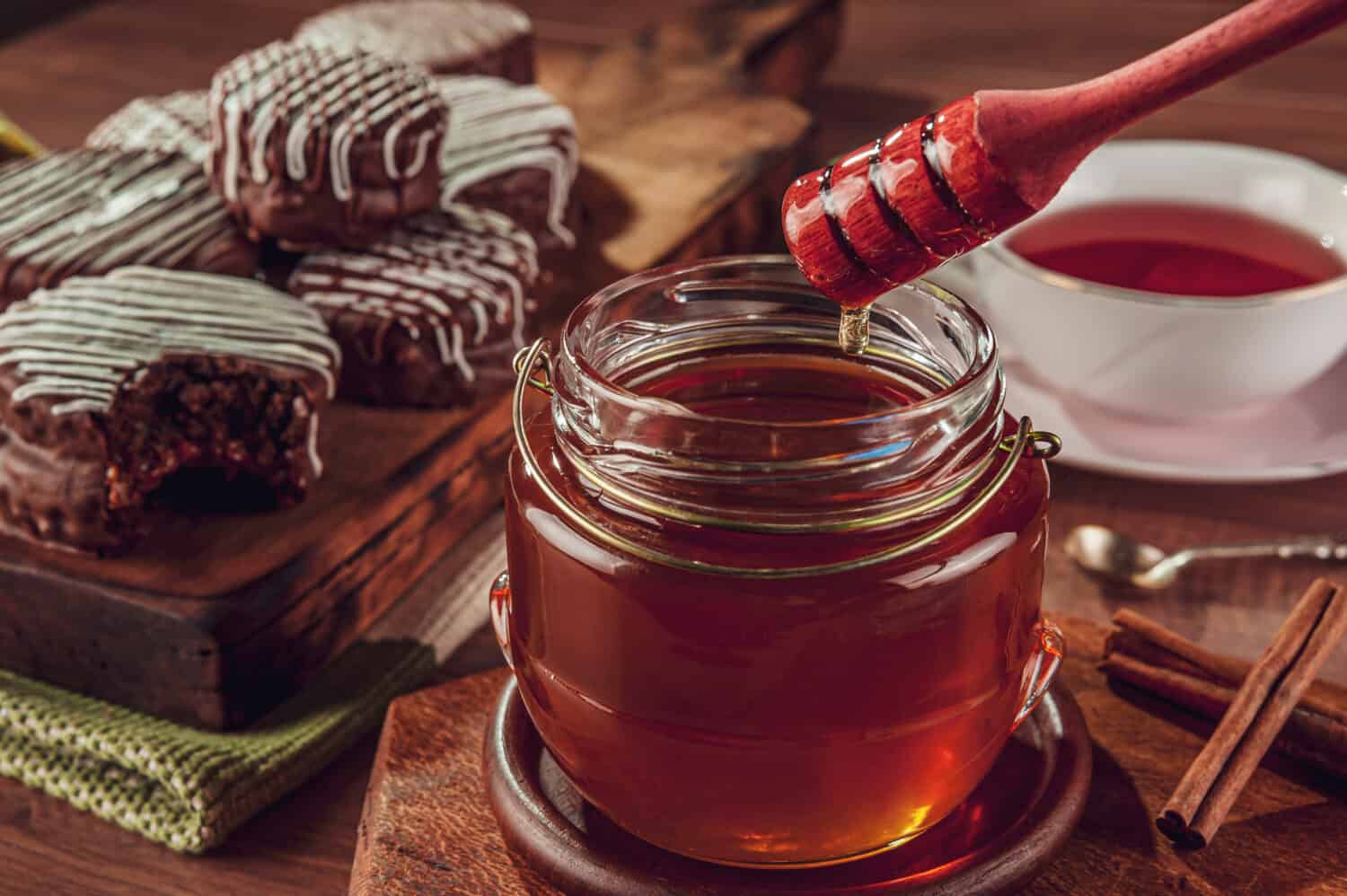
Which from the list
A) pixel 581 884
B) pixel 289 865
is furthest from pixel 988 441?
pixel 289 865

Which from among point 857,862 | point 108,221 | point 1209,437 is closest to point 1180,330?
point 1209,437

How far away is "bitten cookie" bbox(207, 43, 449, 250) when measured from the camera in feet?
5.01

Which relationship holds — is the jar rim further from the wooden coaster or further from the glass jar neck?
the wooden coaster

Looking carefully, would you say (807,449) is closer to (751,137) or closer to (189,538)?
(189,538)

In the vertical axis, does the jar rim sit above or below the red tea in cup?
above

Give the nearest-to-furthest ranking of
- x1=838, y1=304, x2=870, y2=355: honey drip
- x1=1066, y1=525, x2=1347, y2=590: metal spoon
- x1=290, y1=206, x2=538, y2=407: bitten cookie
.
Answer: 1. x1=838, y1=304, x2=870, y2=355: honey drip
2. x1=1066, y1=525, x2=1347, y2=590: metal spoon
3. x1=290, y1=206, x2=538, y2=407: bitten cookie

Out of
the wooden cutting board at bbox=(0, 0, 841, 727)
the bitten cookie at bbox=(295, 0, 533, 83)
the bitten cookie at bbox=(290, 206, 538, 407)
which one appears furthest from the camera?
the bitten cookie at bbox=(295, 0, 533, 83)

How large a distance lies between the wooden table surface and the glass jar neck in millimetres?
319

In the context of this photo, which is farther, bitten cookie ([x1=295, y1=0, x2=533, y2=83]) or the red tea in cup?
bitten cookie ([x1=295, y1=0, x2=533, y2=83])

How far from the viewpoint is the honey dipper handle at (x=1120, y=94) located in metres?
0.64

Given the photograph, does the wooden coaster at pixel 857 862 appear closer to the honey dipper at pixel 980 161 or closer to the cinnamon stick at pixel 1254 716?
Answer: the cinnamon stick at pixel 1254 716

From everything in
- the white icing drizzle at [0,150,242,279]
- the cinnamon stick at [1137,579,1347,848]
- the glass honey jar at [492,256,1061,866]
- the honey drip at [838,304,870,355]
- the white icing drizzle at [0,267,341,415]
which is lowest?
the white icing drizzle at [0,150,242,279]

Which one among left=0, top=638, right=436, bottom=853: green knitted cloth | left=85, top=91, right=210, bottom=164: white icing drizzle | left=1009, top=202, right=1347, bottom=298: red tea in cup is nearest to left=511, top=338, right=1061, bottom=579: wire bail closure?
left=0, top=638, right=436, bottom=853: green knitted cloth

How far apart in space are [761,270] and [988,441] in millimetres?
195
